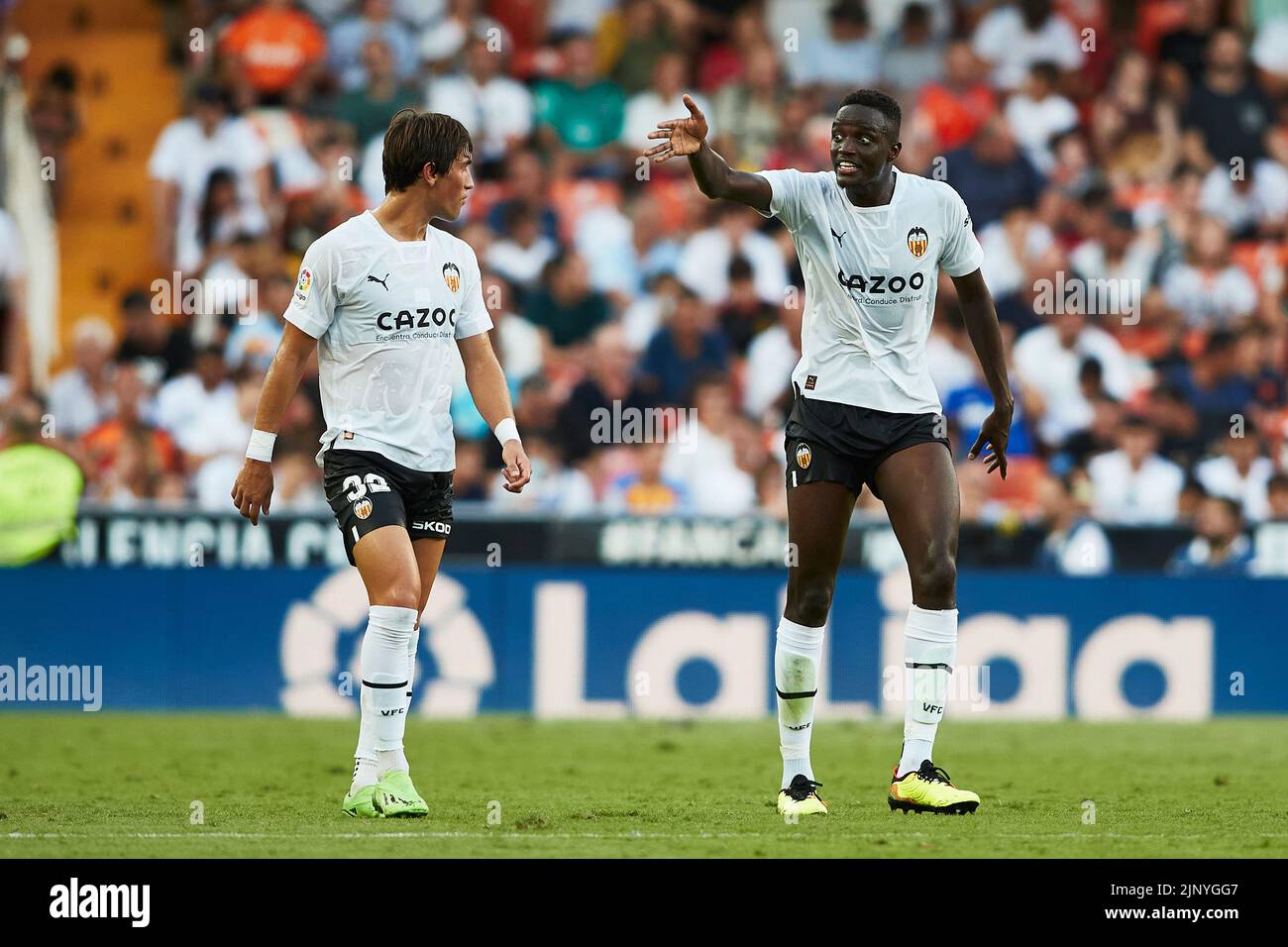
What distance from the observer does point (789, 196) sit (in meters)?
7.79

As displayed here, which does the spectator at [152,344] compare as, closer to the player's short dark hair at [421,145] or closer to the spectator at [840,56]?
the spectator at [840,56]

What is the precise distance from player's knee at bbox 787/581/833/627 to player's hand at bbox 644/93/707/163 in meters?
1.71

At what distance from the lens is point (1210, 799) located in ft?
28.1

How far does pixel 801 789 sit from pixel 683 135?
2.49m

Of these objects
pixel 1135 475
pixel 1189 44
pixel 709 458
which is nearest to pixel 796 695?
pixel 709 458

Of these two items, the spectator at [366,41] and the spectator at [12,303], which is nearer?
the spectator at [12,303]

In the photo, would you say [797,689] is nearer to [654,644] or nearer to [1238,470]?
[654,644]

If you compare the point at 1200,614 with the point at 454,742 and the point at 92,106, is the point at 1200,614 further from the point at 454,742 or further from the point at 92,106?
the point at 92,106

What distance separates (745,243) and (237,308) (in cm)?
392

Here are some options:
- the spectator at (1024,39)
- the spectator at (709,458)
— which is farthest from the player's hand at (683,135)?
the spectator at (1024,39)

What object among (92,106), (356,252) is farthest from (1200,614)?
→ (92,106)

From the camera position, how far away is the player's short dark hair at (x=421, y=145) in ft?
25.1

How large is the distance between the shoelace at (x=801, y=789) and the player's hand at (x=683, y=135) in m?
2.40

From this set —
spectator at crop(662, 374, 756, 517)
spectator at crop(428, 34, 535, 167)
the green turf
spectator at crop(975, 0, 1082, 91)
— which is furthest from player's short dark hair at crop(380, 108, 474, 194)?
spectator at crop(975, 0, 1082, 91)
